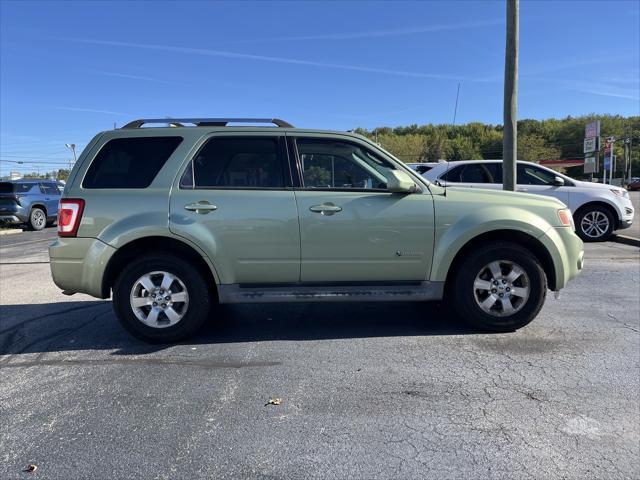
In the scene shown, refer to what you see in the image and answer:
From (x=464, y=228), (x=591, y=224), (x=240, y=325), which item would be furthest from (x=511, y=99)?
(x=240, y=325)

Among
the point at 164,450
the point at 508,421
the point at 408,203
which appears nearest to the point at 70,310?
the point at 164,450

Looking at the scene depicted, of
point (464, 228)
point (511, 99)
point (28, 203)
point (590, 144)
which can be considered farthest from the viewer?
point (28, 203)

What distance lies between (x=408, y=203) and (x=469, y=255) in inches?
30.6

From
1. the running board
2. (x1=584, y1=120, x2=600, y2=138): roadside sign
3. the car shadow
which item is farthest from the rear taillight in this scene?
(x1=584, y1=120, x2=600, y2=138): roadside sign

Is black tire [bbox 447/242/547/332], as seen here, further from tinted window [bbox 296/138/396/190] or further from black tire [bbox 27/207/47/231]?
black tire [bbox 27/207/47/231]

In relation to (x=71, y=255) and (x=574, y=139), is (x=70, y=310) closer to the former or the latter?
(x=71, y=255)

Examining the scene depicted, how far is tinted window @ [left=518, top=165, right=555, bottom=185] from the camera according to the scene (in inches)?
428

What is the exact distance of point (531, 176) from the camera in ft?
35.8

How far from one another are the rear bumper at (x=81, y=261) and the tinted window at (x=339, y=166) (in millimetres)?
1964

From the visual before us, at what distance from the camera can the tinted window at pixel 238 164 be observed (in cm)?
448

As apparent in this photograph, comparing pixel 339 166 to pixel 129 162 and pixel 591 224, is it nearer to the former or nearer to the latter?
pixel 129 162

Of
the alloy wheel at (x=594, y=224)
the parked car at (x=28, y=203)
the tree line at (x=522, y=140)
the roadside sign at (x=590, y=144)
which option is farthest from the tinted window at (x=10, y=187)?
the tree line at (x=522, y=140)

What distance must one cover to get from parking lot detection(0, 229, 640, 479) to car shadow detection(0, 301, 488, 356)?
0.03 metres

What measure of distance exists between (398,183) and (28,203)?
17.8 m
